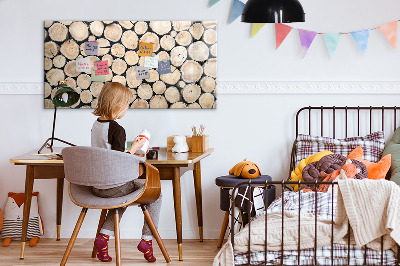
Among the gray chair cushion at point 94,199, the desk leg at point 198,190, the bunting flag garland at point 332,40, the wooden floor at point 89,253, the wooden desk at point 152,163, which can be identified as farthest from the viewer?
the bunting flag garland at point 332,40

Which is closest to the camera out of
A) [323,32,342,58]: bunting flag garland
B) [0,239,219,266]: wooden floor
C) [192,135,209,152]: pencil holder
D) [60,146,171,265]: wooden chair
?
[60,146,171,265]: wooden chair

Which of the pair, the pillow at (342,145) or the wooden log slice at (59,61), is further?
the wooden log slice at (59,61)

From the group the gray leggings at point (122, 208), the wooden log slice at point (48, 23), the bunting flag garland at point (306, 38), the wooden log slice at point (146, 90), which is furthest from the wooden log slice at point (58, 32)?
the bunting flag garland at point (306, 38)

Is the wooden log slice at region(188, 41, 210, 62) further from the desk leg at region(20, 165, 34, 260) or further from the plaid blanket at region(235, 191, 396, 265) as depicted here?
the plaid blanket at region(235, 191, 396, 265)

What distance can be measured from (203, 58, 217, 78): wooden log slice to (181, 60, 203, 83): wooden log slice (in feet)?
0.12

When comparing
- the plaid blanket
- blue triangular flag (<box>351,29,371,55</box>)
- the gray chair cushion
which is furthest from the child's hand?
blue triangular flag (<box>351,29,371,55</box>)

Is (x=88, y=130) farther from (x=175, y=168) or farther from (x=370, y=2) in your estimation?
(x=370, y=2)

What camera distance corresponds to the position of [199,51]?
430 cm

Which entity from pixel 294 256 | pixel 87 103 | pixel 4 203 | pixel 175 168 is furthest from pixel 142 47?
pixel 294 256

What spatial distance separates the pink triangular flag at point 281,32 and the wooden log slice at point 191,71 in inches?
23.2

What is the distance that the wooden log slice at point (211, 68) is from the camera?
429cm

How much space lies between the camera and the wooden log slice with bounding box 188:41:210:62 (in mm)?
4297

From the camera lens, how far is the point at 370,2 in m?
4.24

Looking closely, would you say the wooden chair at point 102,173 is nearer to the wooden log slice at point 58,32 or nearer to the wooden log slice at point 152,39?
the wooden log slice at point 152,39
